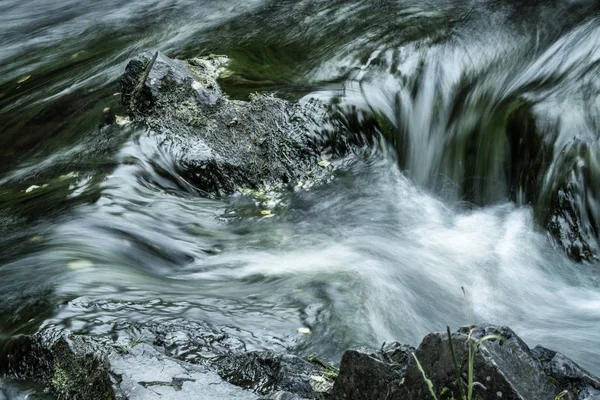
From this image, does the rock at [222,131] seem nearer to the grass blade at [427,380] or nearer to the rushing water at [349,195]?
the rushing water at [349,195]

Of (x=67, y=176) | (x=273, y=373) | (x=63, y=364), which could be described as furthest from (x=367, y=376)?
(x=67, y=176)

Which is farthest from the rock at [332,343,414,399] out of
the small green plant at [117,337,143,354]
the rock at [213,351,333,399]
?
the small green plant at [117,337,143,354]

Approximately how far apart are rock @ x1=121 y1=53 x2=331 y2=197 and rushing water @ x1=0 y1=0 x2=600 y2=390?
0.19 metres

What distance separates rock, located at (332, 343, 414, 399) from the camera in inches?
114

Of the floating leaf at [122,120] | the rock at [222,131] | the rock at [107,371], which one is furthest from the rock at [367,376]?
the floating leaf at [122,120]

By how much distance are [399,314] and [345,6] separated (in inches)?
216

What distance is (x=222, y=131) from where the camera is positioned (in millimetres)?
6457

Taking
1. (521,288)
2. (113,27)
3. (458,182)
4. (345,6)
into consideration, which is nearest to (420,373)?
(521,288)

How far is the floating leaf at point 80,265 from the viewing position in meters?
4.60

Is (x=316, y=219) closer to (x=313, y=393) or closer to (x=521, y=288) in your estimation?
(x=521, y=288)

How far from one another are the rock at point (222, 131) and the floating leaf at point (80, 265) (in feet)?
5.45

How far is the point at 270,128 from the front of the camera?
654 cm

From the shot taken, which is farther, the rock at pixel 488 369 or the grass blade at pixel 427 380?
the rock at pixel 488 369

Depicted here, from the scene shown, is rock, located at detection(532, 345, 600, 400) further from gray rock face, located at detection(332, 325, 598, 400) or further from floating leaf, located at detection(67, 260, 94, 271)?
floating leaf, located at detection(67, 260, 94, 271)
